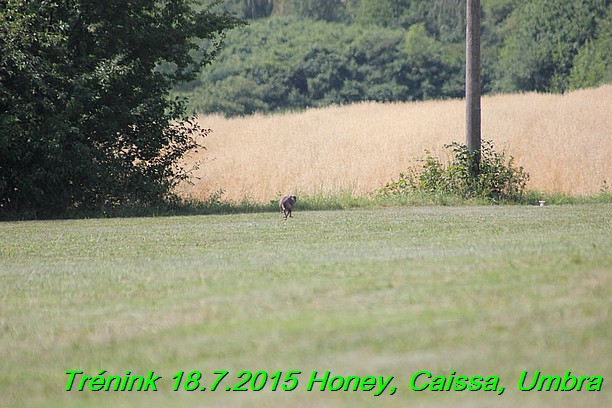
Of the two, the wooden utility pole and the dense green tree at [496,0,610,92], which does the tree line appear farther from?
the wooden utility pole

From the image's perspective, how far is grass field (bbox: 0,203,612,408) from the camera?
4926 millimetres

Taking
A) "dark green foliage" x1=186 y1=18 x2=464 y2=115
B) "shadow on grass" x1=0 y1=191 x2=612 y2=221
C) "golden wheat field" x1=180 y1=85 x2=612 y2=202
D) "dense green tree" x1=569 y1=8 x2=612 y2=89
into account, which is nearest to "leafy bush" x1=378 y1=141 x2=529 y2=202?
"shadow on grass" x1=0 y1=191 x2=612 y2=221

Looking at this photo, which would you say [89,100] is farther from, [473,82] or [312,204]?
[473,82]

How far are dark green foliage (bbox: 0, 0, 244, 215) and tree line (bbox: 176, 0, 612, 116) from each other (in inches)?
2159

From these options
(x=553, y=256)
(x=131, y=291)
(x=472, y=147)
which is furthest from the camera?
(x=472, y=147)

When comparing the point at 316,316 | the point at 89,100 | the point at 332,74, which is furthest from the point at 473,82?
the point at 332,74

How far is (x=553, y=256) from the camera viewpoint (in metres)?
8.93

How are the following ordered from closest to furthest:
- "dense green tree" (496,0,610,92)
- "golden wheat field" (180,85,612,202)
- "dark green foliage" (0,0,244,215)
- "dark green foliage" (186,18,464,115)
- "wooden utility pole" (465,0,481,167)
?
"dark green foliage" (0,0,244,215) → "wooden utility pole" (465,0,481,167) → "golden wheat field" (180,85,612,202) → "dark green foliage" (186,18,464,115) → "dense green tree" (496,0,610,92)

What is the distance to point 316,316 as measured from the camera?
6383mm

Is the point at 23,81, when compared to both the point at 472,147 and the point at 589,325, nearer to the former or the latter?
the point at 472,147

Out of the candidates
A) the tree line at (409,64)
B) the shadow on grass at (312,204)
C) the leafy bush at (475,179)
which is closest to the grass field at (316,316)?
the shadow on grass at (312,204)

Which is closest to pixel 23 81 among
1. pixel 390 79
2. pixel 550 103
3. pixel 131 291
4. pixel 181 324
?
pixel 131 291

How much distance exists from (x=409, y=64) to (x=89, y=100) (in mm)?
62141

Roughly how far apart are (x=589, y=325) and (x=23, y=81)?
652 inches
